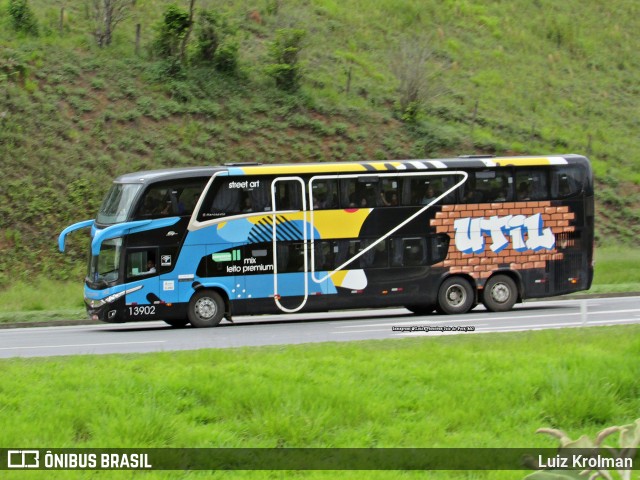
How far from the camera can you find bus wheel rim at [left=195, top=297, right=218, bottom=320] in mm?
22953

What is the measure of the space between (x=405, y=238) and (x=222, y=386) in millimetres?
13073

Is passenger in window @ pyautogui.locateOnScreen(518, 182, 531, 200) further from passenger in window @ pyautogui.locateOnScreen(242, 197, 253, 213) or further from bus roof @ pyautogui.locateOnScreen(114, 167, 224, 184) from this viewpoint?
bus roof @ pyautogui.locateOnScreen(114, 167, 224, 184)

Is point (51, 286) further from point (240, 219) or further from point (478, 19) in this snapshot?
point (478, 19)

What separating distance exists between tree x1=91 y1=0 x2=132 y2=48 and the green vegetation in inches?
1064

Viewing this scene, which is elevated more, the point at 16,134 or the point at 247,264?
the point at 16,134

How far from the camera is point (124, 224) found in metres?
22.6

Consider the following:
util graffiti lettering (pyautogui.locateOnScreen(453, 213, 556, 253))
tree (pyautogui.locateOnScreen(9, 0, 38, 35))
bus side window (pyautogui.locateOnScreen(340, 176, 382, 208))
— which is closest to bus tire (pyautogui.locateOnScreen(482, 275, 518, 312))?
util graffiti lettering (pyautogui.locateOnScreen(453, 213, 556, 253))

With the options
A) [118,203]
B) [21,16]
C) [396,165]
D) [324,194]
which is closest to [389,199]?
[396,165]

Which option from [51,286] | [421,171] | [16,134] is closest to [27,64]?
[16,134]

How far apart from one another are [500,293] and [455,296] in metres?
1.21

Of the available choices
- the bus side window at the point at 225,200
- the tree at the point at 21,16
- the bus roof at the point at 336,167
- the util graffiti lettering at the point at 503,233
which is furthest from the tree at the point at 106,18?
the util graffiti lettering at the point at 503,233

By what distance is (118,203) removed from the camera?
2303 cm

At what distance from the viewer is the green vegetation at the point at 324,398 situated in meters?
10.3

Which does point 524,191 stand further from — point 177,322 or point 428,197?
point 177,322
